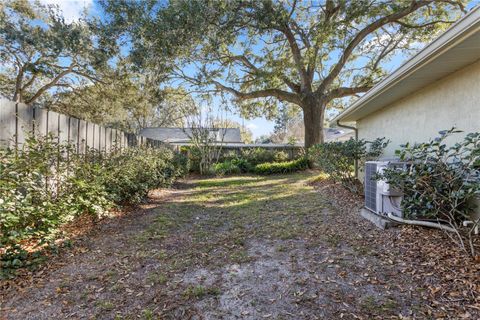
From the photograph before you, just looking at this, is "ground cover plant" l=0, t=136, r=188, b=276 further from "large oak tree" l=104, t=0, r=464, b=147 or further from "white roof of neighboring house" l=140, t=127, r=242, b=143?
"white roof of neighboring house" l=140, t=127, r=242, b=143

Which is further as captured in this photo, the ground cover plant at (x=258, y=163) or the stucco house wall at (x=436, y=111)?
the ground cover plant at (x=258, y=163)

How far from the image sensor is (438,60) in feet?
10.8

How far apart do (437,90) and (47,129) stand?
656 cm

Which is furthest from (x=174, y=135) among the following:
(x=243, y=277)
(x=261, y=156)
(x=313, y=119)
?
(x=243, y=277)

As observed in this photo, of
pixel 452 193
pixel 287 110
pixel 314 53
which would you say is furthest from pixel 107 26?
pixel 287 110

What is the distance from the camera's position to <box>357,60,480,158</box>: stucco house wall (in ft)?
11.5

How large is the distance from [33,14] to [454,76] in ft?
46.5

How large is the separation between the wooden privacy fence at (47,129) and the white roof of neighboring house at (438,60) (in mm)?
5179

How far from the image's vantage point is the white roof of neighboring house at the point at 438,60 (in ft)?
8.39

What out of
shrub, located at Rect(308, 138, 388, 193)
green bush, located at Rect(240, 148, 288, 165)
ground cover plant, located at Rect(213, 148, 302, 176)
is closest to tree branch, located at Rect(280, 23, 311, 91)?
ground cover plant, located at Rect(213, 148, 302, 176)

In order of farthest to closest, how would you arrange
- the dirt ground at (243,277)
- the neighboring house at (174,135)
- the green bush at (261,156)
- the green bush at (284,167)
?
the neighboring house at (174,135) → the green bush at (261,156) → the green bush at (284,167) → the dirt ground at (243,277)

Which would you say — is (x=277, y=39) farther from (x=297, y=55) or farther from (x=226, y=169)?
(x=226, y=169)

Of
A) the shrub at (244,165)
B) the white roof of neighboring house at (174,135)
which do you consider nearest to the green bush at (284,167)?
the shrub at (244,165)

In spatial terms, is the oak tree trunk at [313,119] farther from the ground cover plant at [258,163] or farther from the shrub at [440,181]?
the shrub at [440,181]
